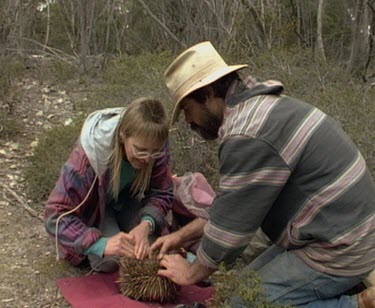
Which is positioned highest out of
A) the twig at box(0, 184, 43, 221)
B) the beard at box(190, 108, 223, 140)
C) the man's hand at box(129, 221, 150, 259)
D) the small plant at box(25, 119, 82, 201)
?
the beard at box(190, 108, 223, 140)

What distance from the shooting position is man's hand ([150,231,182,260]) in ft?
11.4

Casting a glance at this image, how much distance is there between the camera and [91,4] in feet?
35.1

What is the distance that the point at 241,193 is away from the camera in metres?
2.85

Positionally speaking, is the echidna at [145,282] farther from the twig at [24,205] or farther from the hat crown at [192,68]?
the twig at [24,205]

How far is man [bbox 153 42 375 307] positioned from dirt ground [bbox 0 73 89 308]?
1044 mm

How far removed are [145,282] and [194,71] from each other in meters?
1.09

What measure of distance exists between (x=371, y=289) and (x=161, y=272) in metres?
0.98

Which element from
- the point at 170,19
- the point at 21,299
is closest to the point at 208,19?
the point at 170,19

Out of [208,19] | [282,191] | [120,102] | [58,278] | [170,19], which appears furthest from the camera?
[170,19]

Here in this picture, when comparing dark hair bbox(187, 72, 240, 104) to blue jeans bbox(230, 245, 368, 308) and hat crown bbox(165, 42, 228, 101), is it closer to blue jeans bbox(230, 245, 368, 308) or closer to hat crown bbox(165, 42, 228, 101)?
hat crown bbox(165, 42, 228, 101)

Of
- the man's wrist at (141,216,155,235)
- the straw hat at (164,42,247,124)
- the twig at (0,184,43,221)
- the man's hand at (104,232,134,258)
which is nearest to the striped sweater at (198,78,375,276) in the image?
the straw hat at (164,42,247,124)

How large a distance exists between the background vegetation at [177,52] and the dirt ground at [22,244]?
0.53 feet

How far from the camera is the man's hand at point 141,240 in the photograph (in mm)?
3463

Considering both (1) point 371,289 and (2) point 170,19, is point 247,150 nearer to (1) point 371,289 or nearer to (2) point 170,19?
(1) point 371,289
